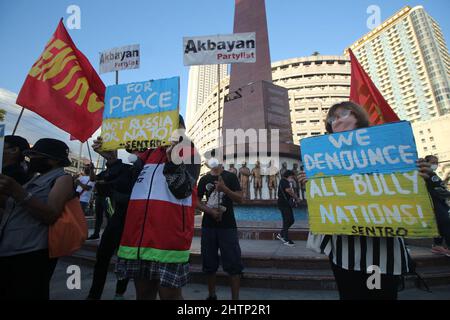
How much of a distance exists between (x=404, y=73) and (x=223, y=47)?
368ft

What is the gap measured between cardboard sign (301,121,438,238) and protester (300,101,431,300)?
0.09 meters

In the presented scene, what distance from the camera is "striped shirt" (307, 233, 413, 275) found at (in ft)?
4.68

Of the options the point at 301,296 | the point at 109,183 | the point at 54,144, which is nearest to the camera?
the point at 54,144

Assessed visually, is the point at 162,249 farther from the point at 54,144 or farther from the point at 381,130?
the point at 381,130

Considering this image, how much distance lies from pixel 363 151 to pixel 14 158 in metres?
2.99

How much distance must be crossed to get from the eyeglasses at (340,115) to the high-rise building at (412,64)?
326 feet

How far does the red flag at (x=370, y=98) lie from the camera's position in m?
3.17

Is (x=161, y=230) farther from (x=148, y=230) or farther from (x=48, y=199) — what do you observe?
(x=48, y=199)

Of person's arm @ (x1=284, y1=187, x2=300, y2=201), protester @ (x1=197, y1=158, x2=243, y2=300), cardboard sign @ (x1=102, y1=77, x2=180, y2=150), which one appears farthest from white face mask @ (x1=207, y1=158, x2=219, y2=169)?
person's arm @ (x1=284, y1=187, x2=300, y2=201)

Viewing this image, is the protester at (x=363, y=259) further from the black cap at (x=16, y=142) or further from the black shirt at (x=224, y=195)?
the black cap at (x=16, y=142)

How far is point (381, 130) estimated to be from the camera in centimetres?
155

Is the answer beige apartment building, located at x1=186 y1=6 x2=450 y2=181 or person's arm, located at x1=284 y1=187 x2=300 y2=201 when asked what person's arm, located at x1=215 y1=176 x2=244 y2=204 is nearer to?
person's arm, located at x1=284 y1=187 x2=300 y2=201

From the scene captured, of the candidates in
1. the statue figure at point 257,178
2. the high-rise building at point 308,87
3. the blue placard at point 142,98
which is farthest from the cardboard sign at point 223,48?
the high-rise building at point 308,87
